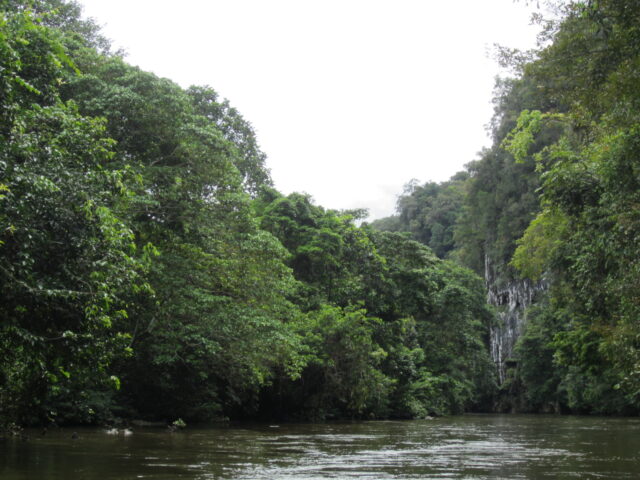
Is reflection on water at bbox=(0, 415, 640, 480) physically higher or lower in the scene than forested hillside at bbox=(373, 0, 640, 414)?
lower

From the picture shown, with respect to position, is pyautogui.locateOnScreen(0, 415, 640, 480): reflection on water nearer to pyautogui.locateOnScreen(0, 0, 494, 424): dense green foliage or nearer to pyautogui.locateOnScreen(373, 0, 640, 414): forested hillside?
pyautogui.locateOnScreen(0, 0, 494, 424): dense green foliage

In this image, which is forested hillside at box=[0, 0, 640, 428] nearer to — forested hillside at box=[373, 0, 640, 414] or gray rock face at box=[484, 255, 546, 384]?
forested hillside at box=[373, 0, 640, 414]

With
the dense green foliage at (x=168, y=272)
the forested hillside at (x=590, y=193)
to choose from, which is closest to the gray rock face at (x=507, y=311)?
the forested hillside at (x=590, y=193)

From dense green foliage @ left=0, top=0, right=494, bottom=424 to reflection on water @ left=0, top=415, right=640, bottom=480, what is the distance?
92 centimetres

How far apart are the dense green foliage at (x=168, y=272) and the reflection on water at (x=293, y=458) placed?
92 centimetres

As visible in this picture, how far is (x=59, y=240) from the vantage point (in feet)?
26.0

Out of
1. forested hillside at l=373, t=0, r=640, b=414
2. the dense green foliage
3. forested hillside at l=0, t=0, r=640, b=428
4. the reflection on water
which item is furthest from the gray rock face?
the reflection on water

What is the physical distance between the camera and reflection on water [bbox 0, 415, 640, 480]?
292 inches

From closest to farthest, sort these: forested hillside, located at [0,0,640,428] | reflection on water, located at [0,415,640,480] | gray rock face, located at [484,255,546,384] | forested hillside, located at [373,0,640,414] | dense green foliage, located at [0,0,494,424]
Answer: reflection on water, located at [0,415,640,480] → dense green foliage, located at [0,0,494,424] → forested hillside, located at [0,0,640,428] → forested hillside, located at [373,0,640,414] → gray rock face, located at [484,255,546,384]

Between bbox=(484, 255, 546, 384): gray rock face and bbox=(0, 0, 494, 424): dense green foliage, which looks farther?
bbox=(484, 255, 546, 384): gray rock face

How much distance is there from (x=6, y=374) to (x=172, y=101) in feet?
26.8

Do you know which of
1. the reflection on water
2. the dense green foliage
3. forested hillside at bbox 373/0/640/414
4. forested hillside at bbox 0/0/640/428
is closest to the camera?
the reflection on water

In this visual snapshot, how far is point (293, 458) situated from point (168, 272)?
6936mm

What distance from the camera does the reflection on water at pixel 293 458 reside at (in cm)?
742
